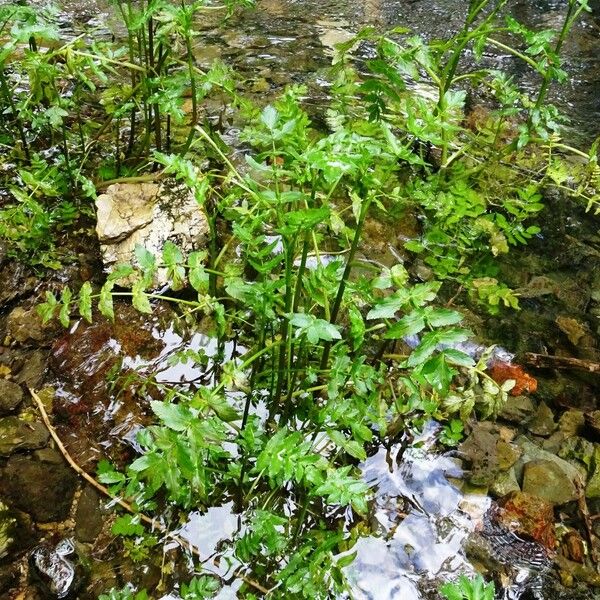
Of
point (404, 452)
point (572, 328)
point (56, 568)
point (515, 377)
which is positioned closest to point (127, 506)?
point (56, 568)

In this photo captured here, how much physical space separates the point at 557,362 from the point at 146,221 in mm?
2152

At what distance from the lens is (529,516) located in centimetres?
230

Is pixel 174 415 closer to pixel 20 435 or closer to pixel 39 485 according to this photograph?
pixel 39 485

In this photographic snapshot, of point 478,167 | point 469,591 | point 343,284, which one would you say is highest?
point 343,284

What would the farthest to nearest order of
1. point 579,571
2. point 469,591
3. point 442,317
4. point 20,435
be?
point 20,435 < point 579,571 < point 442,317 < point 469,591

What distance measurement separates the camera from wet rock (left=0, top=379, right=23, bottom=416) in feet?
7.82

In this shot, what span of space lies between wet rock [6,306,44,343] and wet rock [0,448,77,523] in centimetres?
60

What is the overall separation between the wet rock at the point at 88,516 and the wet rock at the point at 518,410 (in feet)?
5.68

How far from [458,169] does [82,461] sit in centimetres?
257

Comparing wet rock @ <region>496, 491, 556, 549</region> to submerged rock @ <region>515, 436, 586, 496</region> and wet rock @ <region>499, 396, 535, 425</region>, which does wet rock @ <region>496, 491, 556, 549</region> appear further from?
wet rock @ <region>499, 396, 535, 425</region>

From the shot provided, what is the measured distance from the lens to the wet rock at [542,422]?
2631mm

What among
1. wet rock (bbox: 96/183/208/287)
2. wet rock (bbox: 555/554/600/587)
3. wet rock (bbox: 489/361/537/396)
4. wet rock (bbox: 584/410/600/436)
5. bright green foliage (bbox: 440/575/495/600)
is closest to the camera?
bright green foliage (bbox: 440/575/495/600)

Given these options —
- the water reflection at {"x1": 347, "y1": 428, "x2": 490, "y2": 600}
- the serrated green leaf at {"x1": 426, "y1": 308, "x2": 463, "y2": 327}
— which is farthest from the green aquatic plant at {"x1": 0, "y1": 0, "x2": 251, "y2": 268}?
the water reflection at {"x1": 347, "y1": 428, "x2": 490, "y2": 600}

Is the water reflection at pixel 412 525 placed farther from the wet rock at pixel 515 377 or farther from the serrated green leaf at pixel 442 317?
the serrated green leaf at pixel 442 317
